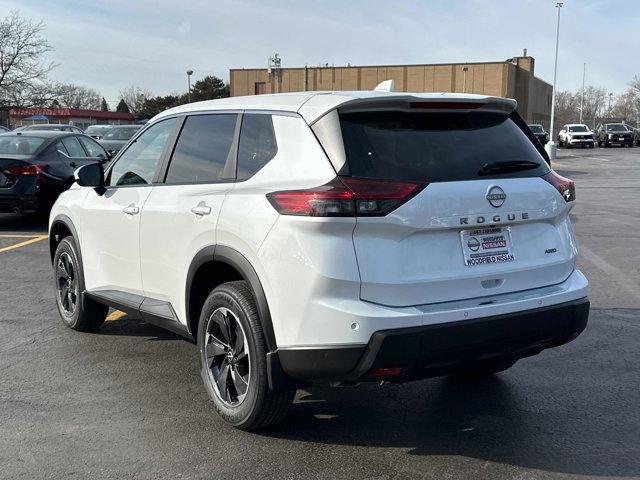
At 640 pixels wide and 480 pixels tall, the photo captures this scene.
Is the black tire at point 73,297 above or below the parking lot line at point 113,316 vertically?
above

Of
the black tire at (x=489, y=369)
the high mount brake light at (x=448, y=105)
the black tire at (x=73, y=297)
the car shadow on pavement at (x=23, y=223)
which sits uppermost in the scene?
the high mount brake light at (x=448, y=105)

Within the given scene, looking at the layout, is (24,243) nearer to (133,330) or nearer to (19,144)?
(19,144)

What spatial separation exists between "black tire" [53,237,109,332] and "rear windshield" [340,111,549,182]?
311 centimetres

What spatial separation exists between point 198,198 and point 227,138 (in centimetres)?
41

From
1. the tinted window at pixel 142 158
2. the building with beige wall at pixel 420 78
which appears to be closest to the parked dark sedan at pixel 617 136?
the building with beige wall at pixel 420 78

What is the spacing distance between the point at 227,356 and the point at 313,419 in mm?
651

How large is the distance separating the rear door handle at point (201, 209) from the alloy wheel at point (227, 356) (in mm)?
564

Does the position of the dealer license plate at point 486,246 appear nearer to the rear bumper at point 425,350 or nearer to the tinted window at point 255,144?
the rear bumper at point 425,350

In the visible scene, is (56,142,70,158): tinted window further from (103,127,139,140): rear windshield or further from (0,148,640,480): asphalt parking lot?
(103,127,139,140): rear windshield

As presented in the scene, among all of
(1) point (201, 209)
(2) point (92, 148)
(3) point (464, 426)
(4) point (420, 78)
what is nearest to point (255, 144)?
(1) point (201, 209)

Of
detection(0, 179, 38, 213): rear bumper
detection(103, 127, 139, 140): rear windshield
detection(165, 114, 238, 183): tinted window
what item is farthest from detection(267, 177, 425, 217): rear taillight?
detection(103, 127, 139, 140): rear windshield

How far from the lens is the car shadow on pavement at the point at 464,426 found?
359 centimetres

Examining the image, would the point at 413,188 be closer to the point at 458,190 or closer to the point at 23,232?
the point at 458,190

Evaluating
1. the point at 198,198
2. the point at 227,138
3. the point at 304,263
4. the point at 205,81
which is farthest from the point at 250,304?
the point at 205,81
